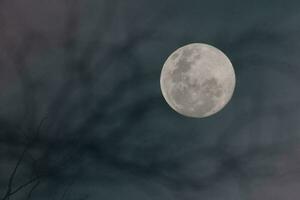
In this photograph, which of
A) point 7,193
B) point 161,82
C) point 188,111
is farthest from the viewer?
point 161,82

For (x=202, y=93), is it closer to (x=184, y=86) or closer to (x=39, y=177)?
(x=184, y=86)

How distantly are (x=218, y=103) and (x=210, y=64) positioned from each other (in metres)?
1.19

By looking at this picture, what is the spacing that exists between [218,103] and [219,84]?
647mm

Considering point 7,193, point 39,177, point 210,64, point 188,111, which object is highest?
point 210,64

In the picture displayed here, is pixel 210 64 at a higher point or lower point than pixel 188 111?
higher

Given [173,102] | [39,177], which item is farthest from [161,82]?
[39,177]

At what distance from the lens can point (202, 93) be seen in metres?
15.5

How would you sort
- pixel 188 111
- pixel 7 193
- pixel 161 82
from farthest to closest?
pixel 161 82
pixel 188 111
pixel 7 193

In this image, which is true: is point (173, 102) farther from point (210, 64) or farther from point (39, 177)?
point (39, 177)

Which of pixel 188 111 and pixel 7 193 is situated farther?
pixel 188 111

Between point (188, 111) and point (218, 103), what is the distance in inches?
37.5

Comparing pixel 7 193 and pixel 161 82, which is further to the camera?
pixel 161 82

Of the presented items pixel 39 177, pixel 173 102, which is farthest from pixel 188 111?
pixel 39 177

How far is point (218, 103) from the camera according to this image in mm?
16141
